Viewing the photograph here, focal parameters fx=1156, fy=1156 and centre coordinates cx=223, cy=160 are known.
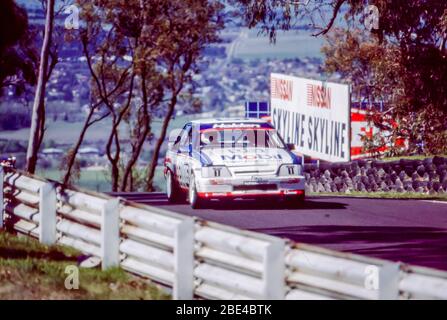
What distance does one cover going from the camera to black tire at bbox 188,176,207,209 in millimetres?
21438

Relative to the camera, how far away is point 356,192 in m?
33.2

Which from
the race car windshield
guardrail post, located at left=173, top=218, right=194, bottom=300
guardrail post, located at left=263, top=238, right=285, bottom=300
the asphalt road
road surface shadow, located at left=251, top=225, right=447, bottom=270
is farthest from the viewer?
the race car windshield

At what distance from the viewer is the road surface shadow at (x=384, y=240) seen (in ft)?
47.7

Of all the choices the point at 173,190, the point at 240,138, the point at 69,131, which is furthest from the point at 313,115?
the point at 240,138

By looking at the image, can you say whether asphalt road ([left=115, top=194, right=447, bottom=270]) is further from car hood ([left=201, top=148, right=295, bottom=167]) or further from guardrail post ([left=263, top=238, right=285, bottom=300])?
guardrail post ([left=263, top=238, right=285, bottom=300])

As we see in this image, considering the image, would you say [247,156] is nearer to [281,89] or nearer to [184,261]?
[184,261]

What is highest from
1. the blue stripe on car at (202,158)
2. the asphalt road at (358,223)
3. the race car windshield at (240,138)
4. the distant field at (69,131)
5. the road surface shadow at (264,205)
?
the race car windshield at (240,138)

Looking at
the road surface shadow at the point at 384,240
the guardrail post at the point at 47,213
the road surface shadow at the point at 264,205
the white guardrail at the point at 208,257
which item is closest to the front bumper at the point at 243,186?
the road surface shadow at the point at 264,205

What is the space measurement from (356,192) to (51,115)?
2996 centimetres

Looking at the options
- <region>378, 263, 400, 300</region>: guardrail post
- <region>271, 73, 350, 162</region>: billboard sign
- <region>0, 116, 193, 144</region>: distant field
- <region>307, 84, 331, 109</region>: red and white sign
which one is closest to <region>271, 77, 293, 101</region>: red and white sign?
<region>271, 73, 350, 162</region>: billboard sign

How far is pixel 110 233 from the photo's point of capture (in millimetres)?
12227

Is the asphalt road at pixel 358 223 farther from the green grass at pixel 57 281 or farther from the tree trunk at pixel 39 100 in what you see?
the green grass at pixel 57 281
